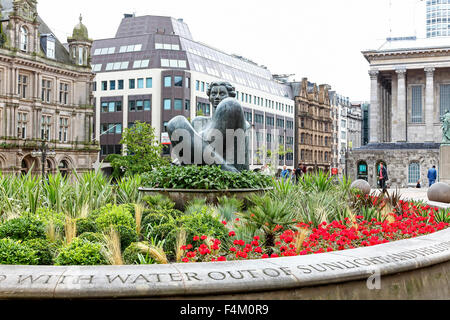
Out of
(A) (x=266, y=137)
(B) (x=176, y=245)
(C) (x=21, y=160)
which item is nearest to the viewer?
(B) (x=176, y=245)

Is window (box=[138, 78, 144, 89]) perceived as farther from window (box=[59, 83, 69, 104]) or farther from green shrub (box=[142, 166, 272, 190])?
green shrub (box=[142, 166, 272, 190])

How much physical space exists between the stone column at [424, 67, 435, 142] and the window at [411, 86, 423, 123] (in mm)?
1812

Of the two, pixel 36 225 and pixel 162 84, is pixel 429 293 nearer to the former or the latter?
pixel 36 225

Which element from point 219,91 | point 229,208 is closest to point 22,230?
point 229,208

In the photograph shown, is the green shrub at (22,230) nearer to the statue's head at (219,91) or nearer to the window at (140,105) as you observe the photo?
the statue's head at (219,91)

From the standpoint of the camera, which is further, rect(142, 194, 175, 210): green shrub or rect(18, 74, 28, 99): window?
rect(18, 74, 28, 99): window

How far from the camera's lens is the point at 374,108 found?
7012 cm

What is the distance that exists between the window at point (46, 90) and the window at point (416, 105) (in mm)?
45691

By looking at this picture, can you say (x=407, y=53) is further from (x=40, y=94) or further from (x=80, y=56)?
(x=40, y=94)

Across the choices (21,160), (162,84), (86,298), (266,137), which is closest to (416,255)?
(86,298)

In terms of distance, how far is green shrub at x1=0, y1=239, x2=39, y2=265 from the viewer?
5680mm

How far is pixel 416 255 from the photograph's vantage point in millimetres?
5770

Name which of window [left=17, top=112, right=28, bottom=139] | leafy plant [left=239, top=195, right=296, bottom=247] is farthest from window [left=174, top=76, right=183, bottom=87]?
leafy plant [left=239, top=195, right=296, bottom=247]

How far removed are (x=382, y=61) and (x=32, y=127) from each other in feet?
143
